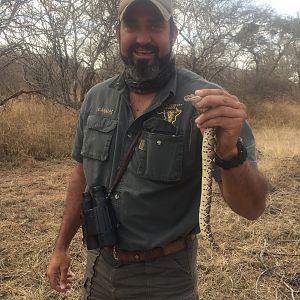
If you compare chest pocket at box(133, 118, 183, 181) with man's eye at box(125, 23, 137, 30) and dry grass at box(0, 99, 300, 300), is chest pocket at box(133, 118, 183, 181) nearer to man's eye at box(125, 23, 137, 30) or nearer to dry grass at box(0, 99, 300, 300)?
man's eye at box(125, 23, 137, 30)

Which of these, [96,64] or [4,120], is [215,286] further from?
[96,64]

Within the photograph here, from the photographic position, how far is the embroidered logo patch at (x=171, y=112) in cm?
199

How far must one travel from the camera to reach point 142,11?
2172 millimetres

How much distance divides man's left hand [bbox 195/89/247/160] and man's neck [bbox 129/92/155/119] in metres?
0.67

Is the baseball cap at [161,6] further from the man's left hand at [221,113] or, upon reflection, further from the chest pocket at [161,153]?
the man's left hand at [221,113]

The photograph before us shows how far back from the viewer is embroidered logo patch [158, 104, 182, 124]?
1.99 meters

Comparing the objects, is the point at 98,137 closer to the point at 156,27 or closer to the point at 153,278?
the point at 156,27

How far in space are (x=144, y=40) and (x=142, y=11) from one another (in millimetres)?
168

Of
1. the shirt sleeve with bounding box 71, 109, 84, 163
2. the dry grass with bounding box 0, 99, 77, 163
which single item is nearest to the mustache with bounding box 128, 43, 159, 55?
the shirt sleeve with bounding box 71, 109, 84, 163

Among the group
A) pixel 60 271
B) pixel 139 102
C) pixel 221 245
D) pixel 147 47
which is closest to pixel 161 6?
pixel 147 47

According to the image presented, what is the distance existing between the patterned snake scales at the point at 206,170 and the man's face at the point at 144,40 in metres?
0.66

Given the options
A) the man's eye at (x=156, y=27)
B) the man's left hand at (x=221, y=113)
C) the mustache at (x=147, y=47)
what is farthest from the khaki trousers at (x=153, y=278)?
the man's eye at (x=156, y=27)

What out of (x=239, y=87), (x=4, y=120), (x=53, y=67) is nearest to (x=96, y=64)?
(x=53, y=67)

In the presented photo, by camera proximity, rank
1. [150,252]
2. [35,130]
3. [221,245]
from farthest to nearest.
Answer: [35,130]
[221,245]
[150,252]
